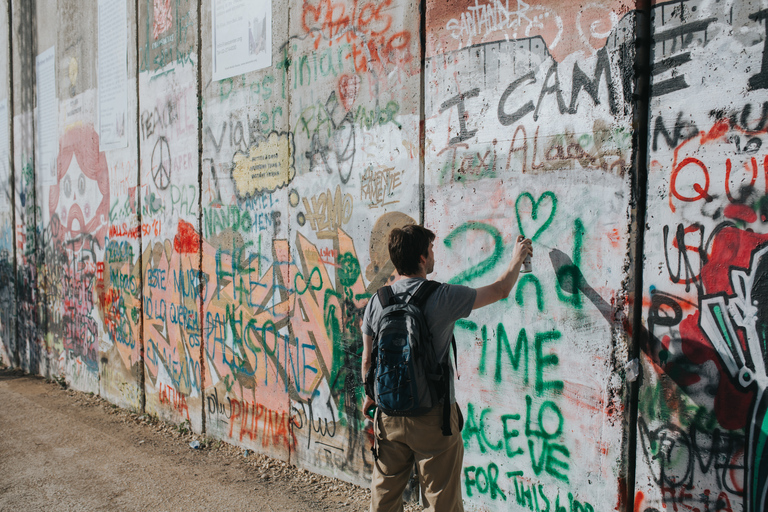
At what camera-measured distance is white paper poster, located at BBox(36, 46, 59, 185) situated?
7852 mm

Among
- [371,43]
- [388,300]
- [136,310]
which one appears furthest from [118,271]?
[388,300]

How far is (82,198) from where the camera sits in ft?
23.9

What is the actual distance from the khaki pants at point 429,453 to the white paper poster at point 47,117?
7182 mm

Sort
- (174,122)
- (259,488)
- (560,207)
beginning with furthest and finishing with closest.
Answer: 1. (174,122)
2. (259,488)
3. (560,207)

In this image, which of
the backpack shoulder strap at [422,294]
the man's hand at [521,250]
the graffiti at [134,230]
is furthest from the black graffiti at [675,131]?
the graffiti at [134,230]

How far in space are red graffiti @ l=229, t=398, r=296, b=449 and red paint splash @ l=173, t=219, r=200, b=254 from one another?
4.94 ft

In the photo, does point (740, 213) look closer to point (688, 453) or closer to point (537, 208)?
point (537, 208)

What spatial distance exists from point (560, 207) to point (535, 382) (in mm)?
968

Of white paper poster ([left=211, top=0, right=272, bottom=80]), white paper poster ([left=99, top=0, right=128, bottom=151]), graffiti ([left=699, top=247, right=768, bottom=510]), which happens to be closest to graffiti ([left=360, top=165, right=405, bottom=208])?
white paper poster ([left=211, top=0, right=272, bottom=80])

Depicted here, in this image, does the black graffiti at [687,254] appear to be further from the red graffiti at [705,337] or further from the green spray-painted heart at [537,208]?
the green spray-painted heart at [537,208]

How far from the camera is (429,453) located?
8.54 ft

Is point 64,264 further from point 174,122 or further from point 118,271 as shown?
point 174,122

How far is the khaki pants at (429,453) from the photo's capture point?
258 cm

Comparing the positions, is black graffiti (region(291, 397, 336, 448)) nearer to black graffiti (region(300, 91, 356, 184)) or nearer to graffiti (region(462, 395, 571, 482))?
graffiti (region(462, 395, 571, 482))
